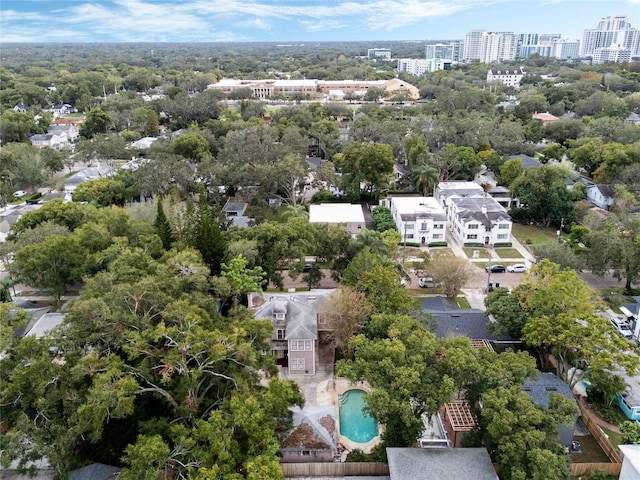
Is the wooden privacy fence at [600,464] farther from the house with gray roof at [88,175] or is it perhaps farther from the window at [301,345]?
the house with gray roof at [88,175]

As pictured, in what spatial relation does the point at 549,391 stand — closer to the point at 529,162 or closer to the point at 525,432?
the point at 525,432

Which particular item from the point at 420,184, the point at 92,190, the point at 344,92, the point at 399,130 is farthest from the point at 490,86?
the point at 92,190

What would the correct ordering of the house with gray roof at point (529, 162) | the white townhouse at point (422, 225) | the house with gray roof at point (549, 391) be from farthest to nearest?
1. the house with gray roof at point (529, 162)
2. the white townhouse at point (422, 225)
3. the house with gray roof at point (549, 391)

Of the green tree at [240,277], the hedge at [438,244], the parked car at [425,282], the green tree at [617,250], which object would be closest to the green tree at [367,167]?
the hedge at [438,244]

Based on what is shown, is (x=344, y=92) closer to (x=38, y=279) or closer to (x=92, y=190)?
(x=92, y=190)

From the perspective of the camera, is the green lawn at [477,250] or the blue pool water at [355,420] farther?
the green lawn at [477,250]
